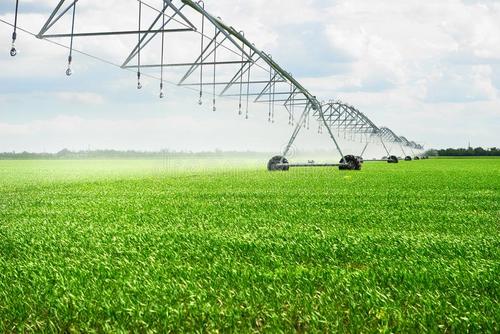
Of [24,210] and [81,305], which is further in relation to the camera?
[24,210]

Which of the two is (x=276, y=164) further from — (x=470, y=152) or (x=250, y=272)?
(x=470, y=152)

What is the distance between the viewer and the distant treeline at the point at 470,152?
121 metres

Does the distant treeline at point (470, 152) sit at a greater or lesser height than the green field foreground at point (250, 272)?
greater

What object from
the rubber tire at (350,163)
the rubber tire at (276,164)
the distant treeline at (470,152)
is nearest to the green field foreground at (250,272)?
the rubber tire at (276,164)

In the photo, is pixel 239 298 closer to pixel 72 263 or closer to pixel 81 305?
pixel 81 305

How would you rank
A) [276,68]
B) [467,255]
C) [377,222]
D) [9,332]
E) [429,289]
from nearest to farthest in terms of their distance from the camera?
[9,332] < [429,289] < [467,255] < [377,222] < [276,68]

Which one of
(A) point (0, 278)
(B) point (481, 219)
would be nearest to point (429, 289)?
(A) point (0, 278)

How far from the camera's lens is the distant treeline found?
121 m

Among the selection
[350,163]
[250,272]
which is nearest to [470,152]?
[350,163]

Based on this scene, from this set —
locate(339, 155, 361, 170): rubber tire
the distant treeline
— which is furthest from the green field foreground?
the distant treeline

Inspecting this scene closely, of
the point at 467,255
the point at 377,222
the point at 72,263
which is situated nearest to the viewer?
the point at 72,263

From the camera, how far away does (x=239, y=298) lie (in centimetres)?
361

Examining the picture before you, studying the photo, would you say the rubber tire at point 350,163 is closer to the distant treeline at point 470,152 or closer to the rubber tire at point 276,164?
the rubber tire at point 276,164

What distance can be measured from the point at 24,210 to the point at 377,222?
611 cm
